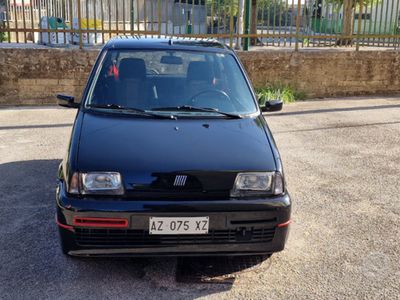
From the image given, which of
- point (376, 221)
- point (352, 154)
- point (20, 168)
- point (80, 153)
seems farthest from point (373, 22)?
point (80, 153)

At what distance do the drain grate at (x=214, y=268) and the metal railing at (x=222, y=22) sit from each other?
23.0 feet

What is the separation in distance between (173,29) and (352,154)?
5565mm

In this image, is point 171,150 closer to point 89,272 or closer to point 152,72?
point 89,272

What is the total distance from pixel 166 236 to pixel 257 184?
697mm

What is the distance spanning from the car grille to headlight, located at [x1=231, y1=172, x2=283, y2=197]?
26 centimetres

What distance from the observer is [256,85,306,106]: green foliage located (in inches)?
394

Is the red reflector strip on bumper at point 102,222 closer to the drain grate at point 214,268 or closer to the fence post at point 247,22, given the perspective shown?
the drain grate at point 214,268

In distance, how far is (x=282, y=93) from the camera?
10.3 m

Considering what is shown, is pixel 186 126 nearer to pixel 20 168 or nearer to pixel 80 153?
pixel 80 153

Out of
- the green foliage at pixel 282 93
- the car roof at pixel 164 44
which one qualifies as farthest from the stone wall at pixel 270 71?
the car roof at pixel 164 44

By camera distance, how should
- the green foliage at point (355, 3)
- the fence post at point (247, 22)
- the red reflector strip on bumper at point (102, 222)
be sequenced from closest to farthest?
1. the red reflector strip on bumper at point (102, 222)
2. the fence post at point (247, 22)
3. the green foliage at point (355, 3)

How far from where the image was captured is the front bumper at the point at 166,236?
294cm

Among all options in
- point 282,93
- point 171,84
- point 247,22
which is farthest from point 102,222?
Answer: point 247,22

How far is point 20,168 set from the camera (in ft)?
18.2
